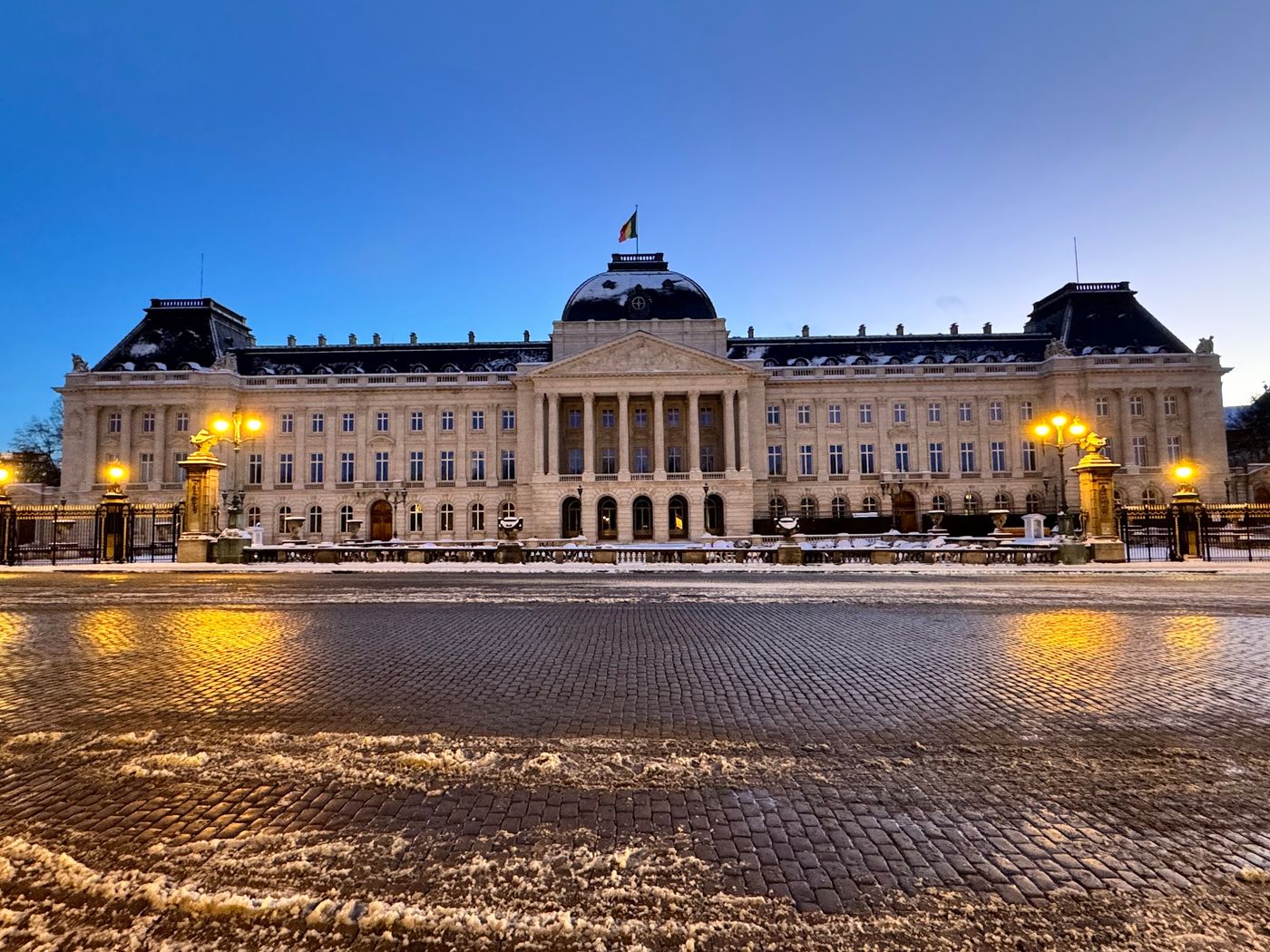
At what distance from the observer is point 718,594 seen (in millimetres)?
16312

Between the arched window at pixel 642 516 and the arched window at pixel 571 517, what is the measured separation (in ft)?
Result: 14.6

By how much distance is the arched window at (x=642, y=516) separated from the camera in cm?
5372

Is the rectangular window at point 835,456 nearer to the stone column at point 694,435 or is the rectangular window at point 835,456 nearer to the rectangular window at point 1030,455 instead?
the stone column at point 694,435

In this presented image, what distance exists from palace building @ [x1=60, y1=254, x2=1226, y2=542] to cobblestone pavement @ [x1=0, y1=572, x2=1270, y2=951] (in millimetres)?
45489

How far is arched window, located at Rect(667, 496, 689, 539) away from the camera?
175 ft

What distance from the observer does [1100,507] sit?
27641mm

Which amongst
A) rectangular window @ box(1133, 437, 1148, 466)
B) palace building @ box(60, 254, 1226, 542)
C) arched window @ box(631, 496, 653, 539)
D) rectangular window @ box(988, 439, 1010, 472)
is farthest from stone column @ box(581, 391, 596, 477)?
rectangular window @ box(1133, 437, 1148, 466)

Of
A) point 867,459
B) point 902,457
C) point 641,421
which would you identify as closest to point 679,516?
point 641,421

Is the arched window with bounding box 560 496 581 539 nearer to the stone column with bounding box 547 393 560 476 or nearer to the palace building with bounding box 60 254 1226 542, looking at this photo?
the palace building with bounding box 60 254 1226 542

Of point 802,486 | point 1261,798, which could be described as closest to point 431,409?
point 802,486

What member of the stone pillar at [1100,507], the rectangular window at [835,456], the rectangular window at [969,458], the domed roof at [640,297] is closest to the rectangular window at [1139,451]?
the rectangular window at [969,458]

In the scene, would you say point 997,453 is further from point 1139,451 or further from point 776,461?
point 776,461

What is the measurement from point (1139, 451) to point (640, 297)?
43.3m

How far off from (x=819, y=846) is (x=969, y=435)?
60.5 m
